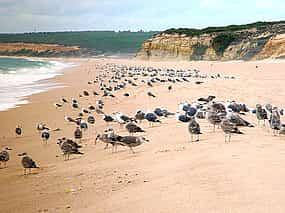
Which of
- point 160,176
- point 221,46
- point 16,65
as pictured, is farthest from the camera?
point 16,65

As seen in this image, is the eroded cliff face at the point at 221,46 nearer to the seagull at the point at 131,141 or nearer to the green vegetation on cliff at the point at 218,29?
the green vegetation on cliff at the point at 218,29

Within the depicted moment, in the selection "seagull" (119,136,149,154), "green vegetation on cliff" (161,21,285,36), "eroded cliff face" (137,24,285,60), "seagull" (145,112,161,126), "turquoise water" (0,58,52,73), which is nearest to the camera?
"seagull" (119,136,149,154)

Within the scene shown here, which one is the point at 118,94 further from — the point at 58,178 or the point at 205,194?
the point at 205,194

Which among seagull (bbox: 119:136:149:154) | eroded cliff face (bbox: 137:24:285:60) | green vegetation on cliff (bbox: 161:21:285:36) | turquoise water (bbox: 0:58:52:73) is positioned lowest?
turquoise water (bbox: 0:58:52:73)

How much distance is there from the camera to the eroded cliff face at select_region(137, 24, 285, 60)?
5321cm

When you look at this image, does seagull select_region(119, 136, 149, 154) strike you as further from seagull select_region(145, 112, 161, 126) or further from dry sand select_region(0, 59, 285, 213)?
seagull select_region(145, 112, 161, 126)

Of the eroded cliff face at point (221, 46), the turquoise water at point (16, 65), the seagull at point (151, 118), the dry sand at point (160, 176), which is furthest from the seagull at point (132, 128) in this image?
the turquoise water at point (16, 65)

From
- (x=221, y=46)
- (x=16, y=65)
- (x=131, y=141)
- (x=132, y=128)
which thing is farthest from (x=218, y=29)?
(x=131, y=141)

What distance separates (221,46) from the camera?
6309 centimetres

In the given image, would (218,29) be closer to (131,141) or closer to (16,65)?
(16,65)

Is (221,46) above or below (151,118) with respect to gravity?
below

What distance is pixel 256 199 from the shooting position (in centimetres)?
484

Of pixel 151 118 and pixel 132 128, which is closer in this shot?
pixel 132 128

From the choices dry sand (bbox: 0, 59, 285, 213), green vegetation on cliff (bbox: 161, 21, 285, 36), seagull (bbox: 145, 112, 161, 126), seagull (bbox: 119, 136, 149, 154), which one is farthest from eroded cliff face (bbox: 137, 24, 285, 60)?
seagull (bbox: 119, 136, 149, 154)
